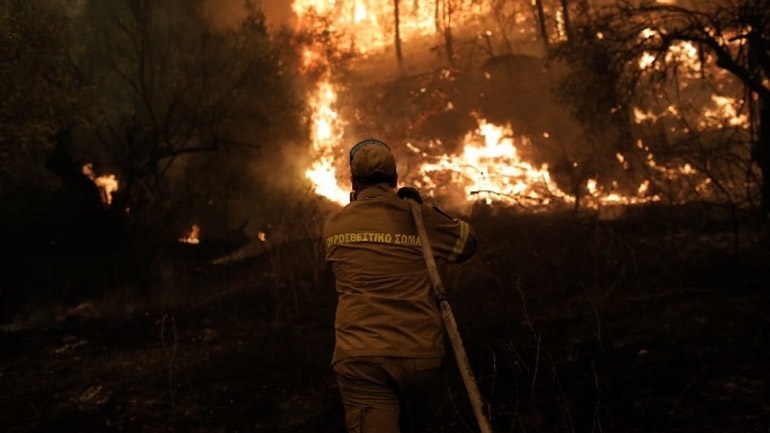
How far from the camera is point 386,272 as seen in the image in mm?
2963

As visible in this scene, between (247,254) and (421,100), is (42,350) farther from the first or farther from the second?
(421,100)

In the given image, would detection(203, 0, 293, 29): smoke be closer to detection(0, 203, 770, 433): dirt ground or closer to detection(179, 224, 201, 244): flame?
detection(179, 224, 201, 244): flame

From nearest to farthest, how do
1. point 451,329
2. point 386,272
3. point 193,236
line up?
point 451,329, point 386,272, point 193,236

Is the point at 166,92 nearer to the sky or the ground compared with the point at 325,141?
nearer to the sky

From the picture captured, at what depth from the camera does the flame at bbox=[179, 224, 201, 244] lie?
65.6 feet

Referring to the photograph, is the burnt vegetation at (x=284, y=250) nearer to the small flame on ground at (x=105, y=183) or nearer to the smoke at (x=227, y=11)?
the small flame on ground at (x=105, y=183)

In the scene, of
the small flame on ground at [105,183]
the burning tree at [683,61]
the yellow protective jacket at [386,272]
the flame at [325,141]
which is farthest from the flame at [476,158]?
the yellow protective jacket at [386,272]

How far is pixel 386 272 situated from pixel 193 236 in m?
19.2

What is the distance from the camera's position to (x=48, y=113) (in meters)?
10.8

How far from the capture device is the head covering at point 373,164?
317cm

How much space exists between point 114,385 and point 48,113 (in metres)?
6.27

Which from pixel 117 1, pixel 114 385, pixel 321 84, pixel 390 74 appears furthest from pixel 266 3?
pixel 114 385

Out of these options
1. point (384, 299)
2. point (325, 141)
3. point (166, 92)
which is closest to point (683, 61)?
point (384, 299)

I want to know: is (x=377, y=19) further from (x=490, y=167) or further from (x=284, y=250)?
(x=284, y=250)
